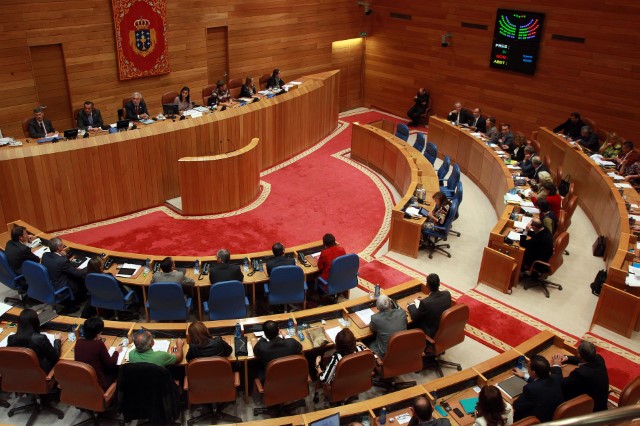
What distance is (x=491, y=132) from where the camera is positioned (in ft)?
43.3

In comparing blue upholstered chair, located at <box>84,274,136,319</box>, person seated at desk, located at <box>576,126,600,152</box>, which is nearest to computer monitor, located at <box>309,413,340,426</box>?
blue upholstered chair, located at <box>84,274,136,319</box>

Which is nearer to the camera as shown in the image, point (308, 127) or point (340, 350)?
point (340, 350)

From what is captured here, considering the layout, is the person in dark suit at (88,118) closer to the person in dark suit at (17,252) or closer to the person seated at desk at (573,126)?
the person in dark suit at (17,252)

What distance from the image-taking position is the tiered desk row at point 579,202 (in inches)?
310

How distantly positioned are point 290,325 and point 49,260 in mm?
3328

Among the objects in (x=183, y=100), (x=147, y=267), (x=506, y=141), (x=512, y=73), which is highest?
(x=512, y=73)

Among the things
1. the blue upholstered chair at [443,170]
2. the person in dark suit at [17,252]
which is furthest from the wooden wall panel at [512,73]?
the person in dark suit at [17,252]

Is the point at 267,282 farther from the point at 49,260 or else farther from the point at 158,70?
the point at 158,70

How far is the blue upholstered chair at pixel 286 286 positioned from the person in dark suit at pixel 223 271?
46 cm

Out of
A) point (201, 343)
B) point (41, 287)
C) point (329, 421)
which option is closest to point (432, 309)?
point (329, 421)

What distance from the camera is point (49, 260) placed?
740 centimetres

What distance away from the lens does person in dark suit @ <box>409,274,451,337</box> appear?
6598 millimetres

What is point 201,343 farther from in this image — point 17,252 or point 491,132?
point 491,132

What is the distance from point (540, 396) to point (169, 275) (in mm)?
4514
